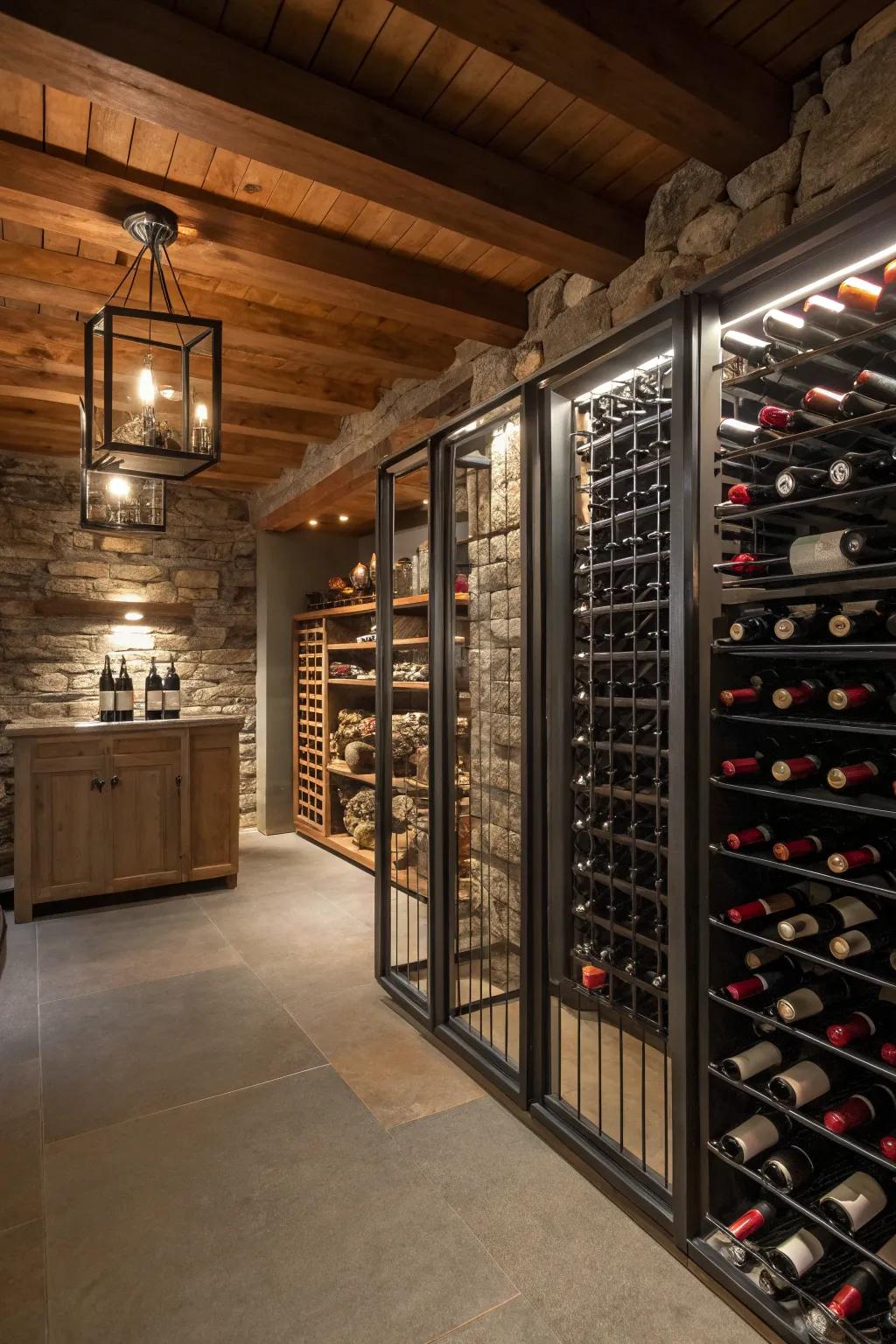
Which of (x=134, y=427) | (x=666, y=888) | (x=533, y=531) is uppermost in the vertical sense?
(x=134, y=427)

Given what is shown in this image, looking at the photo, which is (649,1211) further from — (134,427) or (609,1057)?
(134,427)

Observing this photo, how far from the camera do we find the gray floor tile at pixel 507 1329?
1411 mm

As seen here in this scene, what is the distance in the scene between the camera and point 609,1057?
7.97 ft

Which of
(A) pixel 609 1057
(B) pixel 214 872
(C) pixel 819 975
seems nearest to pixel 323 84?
(C) pixel 819 975

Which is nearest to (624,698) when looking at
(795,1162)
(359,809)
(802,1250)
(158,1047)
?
(795,1162)

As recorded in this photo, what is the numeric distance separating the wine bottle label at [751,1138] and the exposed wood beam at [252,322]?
2.81m

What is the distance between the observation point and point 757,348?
1507mm

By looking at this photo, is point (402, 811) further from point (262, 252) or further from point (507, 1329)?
point (262, 252)

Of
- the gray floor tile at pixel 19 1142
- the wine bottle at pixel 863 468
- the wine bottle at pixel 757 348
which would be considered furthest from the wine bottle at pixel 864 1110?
the gray floor tile at pixel 19 1142

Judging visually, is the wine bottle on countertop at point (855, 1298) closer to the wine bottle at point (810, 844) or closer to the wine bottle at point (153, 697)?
the wine bottle at point (810, 844)

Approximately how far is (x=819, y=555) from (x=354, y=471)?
3.09m

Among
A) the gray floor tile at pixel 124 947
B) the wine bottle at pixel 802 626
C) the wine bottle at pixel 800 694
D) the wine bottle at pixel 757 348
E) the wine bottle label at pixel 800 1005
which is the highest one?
the wine bottle at pixel 757 348

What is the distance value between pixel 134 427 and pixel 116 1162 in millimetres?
1928

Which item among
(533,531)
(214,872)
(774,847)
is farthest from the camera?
(214,872)
